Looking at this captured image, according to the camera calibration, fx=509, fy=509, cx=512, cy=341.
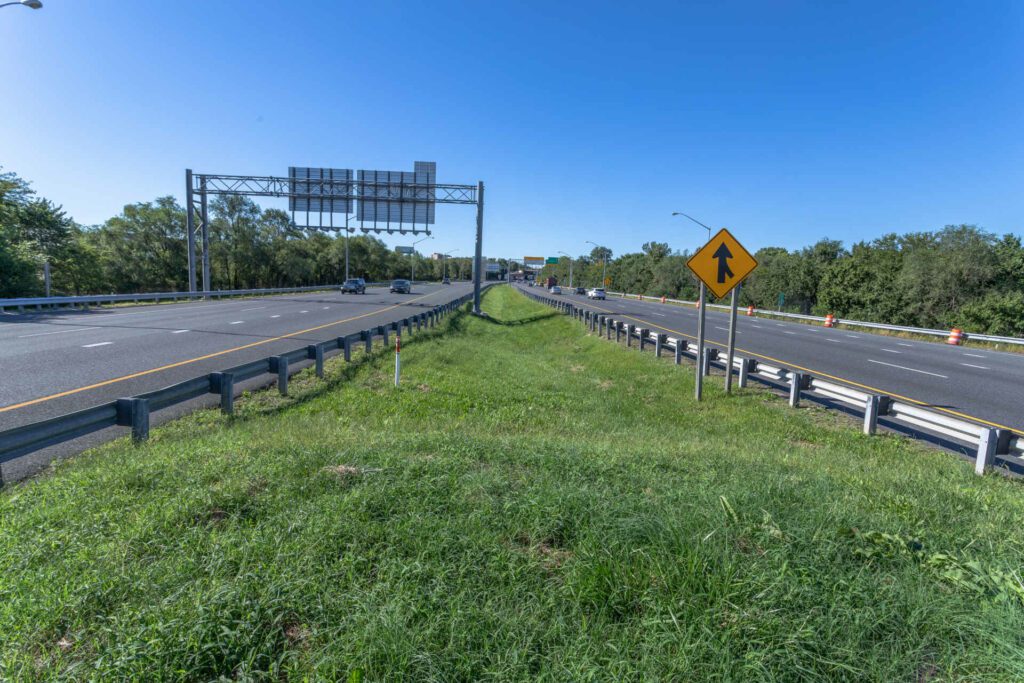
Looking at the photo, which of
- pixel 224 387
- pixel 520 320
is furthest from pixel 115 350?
pixel 520 320

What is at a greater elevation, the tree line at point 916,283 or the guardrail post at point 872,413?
the tree line at point 916,283

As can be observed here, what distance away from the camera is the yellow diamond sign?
30.4 ft

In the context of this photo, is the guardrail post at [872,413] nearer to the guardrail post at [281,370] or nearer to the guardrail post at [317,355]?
the guardrail post at [281,370]

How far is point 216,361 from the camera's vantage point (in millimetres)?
11203

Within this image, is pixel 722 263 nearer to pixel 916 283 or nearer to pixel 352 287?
pixel 916 283

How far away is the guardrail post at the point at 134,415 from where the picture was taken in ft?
17.6

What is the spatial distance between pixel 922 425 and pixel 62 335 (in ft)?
63.2

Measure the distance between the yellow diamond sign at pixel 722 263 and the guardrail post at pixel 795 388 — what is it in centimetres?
193

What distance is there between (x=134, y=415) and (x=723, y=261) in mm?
9097

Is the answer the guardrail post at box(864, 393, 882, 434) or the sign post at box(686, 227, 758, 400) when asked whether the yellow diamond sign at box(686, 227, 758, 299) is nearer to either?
the sign post at box(686, 227, 758, 400)

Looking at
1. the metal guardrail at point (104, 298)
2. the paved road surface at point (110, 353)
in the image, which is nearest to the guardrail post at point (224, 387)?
the paved road surface at point (110, 353)

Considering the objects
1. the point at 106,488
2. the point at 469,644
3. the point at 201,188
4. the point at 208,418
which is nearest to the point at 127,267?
the point at 201,188

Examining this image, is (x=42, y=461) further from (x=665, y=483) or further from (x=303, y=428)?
(x=665, y=483)

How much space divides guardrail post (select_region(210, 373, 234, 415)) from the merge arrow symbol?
8.19 meters
